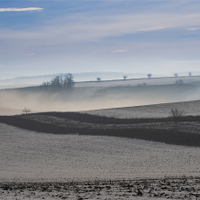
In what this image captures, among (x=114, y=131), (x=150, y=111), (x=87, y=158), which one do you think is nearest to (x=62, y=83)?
(x=150, y=111)

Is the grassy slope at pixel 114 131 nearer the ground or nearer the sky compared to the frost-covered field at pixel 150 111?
nearer the ground

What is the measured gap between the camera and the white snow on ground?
19.5 meters

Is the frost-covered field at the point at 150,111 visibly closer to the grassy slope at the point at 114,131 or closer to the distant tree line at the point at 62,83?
the grassy slope at the point at 114,131

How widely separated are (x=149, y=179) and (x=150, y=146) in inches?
451

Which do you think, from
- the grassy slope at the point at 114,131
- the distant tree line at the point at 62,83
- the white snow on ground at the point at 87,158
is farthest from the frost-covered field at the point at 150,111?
the distant tree line at the point at 62,83

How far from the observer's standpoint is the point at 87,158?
2464 centimetres

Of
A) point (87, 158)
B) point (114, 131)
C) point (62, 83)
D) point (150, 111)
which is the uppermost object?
point (62, 83)

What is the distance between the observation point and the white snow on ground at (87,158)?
19.5 metres

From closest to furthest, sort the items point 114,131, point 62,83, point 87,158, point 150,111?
point 87,158, point 114,131, point 150,111, point 62,83

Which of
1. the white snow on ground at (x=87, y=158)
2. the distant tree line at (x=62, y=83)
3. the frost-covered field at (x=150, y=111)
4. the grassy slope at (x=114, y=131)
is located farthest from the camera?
the distant tree line at (x=62, y=83)

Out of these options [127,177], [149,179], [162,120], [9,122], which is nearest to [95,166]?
[127,177]

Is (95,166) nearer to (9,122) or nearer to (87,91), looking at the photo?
(9,122)

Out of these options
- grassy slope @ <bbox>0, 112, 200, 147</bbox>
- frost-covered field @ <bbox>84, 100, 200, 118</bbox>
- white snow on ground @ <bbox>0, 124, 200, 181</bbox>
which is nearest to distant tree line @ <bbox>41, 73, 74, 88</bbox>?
frost-covered field @ <bbox>84, 100, 200, 118</bbox>

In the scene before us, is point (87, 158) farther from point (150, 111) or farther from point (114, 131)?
point (150, 111)
